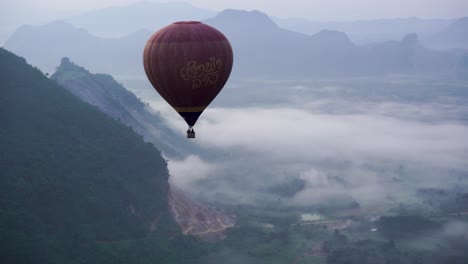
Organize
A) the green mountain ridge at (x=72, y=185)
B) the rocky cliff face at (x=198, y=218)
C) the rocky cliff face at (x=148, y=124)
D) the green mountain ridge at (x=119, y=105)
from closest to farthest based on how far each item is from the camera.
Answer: the green mountain ridge at (x=72, y=185) → the rocky cliff face at (x=198, y=218) → the rocky cliff face at (x=148, y=124) → the green mountain ridge at (x=119, y=105)

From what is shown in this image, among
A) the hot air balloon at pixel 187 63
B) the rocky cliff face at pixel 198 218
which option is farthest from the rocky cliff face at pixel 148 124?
the hot air balloon at pixel 187 63

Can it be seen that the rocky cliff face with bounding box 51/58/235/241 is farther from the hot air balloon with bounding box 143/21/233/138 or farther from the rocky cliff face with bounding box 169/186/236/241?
the hot air balloon with bounding box 143/21/233/138

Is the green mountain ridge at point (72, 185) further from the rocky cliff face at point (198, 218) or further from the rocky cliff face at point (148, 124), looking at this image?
the rocky cliff face at point (148, 124)

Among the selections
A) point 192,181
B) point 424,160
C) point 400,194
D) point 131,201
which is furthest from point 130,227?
point 424,160

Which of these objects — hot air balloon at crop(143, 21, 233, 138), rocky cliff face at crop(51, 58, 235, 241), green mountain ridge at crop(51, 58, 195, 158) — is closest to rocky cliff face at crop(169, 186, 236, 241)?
rocky cliff face at crop(51, 58, 235, 241)

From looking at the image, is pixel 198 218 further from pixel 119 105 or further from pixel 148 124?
pixel 148 124

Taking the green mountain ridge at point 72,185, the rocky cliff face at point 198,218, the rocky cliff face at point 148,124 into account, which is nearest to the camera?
the green mountain ridge at point 72,185

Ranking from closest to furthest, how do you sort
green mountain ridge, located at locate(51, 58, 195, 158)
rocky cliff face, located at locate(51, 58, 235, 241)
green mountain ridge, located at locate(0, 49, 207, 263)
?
green mountain ridge, located at locate(0, 49, 207, 263), rocky cliff face, located at locate(51, 58, 235, 241), green mountain ridge, located at locate(51, 58, 195, 158)
